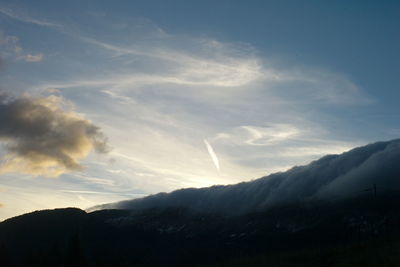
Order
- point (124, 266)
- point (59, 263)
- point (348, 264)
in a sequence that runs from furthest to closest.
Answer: point (124, 266), point (348, 264), point (59, 263)

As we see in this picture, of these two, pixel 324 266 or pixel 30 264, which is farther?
pixel 324 266

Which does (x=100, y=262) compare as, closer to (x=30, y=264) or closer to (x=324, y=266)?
(x=30, y=264)

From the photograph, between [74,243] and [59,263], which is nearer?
[74,243]

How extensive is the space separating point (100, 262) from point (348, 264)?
4293 inches

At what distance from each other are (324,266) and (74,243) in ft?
399

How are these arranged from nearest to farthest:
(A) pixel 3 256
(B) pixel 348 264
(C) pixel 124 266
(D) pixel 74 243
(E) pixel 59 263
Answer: (A) pixel 3 256
(D) pixel 74 243
(E) pixel 59 263
(B) pixel 348 264
(C) pixel 124 266

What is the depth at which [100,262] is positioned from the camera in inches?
6516

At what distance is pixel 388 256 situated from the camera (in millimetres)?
192125

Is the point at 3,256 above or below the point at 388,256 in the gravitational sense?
above

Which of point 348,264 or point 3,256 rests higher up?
point 3,256

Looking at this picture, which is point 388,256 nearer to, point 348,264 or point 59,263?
point 348,264

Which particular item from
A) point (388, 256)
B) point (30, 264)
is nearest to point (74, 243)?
point (30, 264)

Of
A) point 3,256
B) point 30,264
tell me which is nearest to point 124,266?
point 30,264

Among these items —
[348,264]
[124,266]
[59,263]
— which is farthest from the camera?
[124,266]
